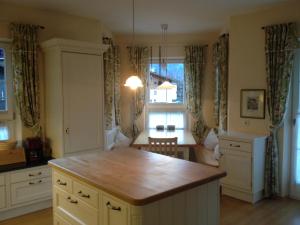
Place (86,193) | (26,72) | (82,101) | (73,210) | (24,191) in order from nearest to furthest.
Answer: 1. (86,193)
2. (73,210)
3. (24,191)
4. (26,72)
5. (82,101)

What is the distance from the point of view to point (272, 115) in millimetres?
3961

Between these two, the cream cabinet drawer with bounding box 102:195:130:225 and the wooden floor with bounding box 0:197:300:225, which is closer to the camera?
the cream cabinet drawer with bounding box 102:195:130:225

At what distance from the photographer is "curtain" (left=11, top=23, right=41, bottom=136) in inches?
149

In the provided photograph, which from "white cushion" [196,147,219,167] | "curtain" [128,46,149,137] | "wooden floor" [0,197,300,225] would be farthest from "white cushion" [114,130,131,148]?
"wooden floor" [0,197,300,225]

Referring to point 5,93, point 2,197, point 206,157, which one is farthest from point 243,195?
point 5,93

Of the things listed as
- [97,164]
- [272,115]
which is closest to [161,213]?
[97,164]

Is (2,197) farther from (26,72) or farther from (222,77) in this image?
(222,77)

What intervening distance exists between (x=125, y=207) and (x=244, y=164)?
2.56 meters

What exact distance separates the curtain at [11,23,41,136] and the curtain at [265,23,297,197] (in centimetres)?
328

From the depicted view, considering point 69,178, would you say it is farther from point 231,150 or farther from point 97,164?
point 231,150

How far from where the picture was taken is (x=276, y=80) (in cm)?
389

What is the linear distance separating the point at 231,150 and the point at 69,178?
8.21 feet

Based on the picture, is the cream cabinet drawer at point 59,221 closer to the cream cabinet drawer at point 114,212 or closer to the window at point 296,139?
the cream cabinet drawer at point 114,212

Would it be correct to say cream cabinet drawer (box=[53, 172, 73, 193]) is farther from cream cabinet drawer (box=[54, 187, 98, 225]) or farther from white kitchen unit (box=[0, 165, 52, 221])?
white kitchen unit (box=[0, 165, 52, 221])
